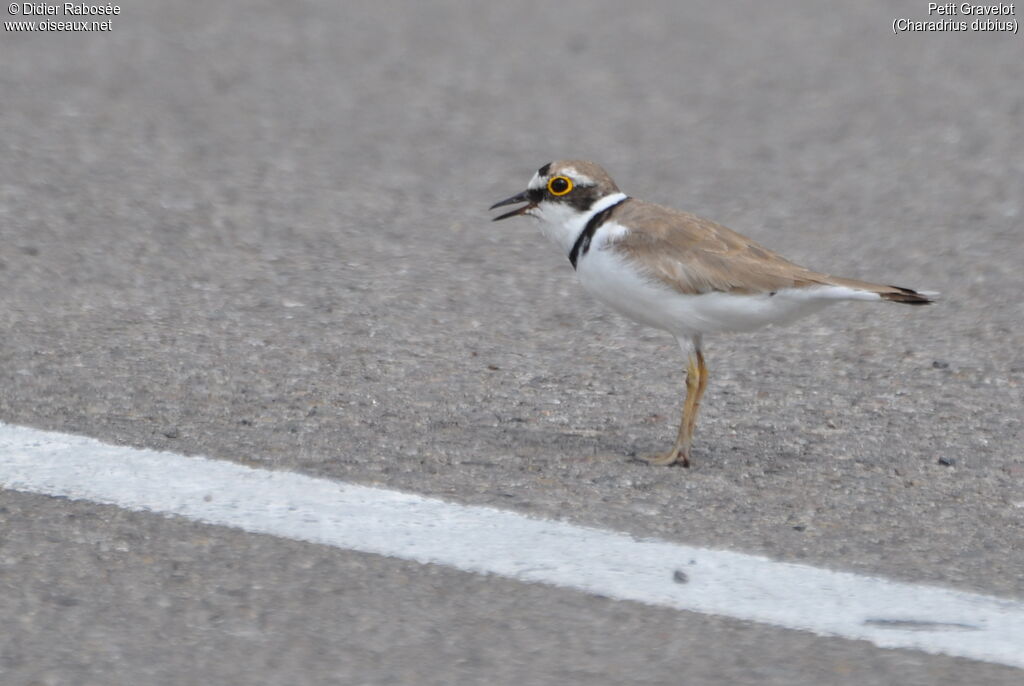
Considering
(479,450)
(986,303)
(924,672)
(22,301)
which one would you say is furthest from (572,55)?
(924,672)

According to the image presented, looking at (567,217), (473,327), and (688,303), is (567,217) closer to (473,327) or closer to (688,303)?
(688,303)

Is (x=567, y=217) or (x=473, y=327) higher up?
(x=567, y=217)

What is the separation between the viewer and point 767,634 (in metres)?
3.97

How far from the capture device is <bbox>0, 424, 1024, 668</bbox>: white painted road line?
4.05 meters

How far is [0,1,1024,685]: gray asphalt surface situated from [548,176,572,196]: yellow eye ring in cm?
79

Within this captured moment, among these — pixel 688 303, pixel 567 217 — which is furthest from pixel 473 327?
pixel 688 303

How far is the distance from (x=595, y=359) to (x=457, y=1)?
790cm

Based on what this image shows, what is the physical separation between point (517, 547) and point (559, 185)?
1618 mm

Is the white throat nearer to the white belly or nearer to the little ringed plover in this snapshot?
the little ringed plover

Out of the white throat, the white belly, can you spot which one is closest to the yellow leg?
the white belly

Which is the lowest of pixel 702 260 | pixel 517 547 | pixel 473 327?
pixel 517 547

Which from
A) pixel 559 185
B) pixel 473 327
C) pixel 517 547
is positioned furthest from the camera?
pixel 473 327

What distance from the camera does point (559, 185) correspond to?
564cm

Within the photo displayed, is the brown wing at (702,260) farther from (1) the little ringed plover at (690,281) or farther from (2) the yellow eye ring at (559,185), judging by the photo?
(2) the yellow eye ring at (559,185)
